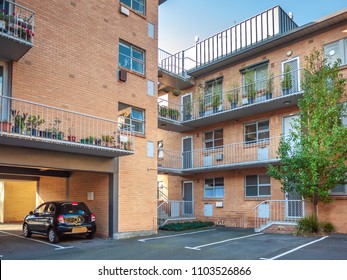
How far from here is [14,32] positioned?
1045 cm

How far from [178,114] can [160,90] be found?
274cm

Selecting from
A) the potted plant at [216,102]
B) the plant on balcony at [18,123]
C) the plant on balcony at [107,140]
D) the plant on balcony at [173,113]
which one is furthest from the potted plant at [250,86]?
the plant on balcony at [18,123]

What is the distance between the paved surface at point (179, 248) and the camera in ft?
32.9

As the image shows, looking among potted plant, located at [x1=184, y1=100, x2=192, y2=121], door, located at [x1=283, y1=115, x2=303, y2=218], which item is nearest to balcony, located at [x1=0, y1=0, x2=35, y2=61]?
potted plant, located at [x1=184, y1=100, x2=192, y2=121]

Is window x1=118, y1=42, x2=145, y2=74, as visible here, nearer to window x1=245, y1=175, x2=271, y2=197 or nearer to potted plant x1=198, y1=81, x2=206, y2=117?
potted plant x1=198, y1=81, x2=206, y2=117

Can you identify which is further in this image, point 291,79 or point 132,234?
point 291,79

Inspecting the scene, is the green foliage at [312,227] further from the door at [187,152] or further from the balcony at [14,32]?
the balcony at [14,32]

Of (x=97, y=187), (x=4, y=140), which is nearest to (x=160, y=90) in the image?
(x=97, y=187)

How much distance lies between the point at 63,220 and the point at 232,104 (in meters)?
10.6

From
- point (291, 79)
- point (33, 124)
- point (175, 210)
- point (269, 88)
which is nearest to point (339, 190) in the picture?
point (291, 79)

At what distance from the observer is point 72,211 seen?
13.0m

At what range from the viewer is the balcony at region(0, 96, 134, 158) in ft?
34.3

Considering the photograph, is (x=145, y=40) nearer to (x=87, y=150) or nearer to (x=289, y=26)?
(x=87, y=150)

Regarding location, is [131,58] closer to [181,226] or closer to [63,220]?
[63,220]
